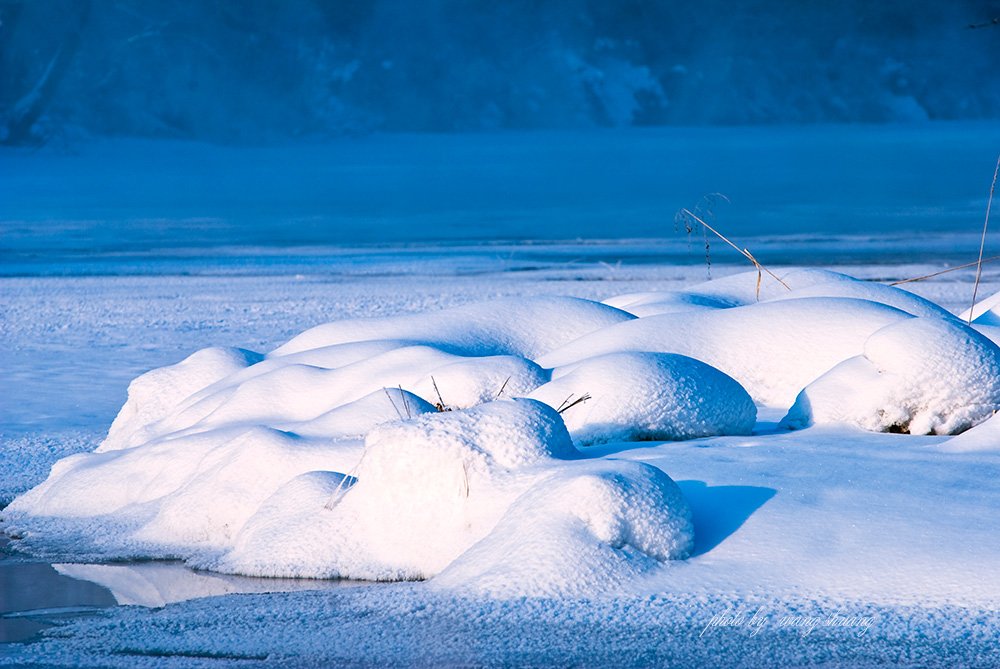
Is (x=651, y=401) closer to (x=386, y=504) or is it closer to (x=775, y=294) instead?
(x=386, y=504)

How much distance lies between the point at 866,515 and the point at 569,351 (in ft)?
6.25

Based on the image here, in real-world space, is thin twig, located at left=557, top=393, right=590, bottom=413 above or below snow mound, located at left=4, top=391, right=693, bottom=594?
above

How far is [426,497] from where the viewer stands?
3230mm

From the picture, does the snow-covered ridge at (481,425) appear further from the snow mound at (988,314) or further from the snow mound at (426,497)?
the snow mound at (988,314)

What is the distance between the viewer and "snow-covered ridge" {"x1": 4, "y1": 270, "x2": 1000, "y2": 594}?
2.95m

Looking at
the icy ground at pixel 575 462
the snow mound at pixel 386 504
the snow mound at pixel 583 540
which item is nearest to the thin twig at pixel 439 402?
the snow mound at pixel 386 504

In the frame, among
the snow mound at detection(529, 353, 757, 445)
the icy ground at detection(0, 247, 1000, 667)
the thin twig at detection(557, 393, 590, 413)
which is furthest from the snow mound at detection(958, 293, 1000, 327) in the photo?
the thin twig at detection(557, 393, 590, 413)

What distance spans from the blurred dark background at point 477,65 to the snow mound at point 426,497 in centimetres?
5885

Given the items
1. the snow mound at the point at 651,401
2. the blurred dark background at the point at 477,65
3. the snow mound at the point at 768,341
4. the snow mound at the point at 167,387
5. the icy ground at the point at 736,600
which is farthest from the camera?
the blurred dark background at the point at 477,65

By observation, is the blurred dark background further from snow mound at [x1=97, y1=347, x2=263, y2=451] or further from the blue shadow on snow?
the blue shadow on snow

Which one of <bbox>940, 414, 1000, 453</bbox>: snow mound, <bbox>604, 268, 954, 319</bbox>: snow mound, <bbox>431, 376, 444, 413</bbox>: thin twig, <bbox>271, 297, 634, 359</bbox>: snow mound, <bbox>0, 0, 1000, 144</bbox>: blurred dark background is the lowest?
<bbox>940, 414, 1000, 453</bbox>: snow mound

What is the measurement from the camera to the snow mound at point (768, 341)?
4582 mm

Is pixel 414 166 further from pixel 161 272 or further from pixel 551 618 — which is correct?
pixel 551 618

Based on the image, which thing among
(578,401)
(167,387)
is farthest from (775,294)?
(167,387)
